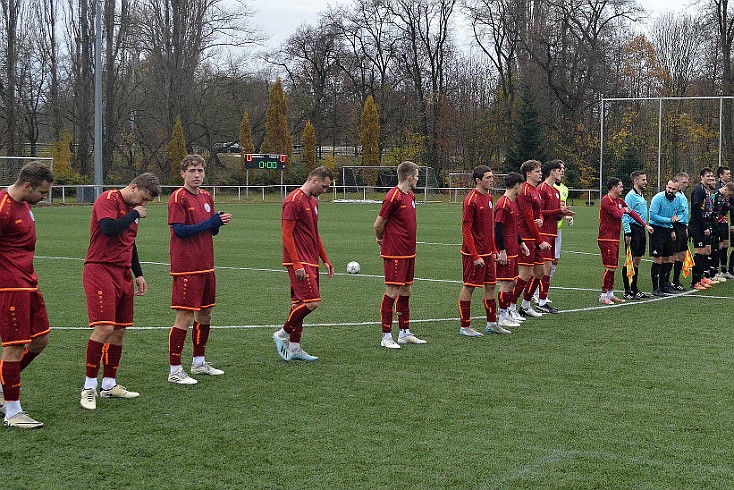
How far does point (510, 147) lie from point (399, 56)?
40.3 ft

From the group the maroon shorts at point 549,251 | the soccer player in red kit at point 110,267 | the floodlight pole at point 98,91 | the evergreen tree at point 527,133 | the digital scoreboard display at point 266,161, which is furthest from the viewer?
the evergreen tree at point 527,133

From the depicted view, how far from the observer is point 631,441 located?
622 cm

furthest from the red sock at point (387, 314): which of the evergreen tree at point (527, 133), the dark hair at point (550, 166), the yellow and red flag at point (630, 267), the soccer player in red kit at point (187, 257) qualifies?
the evergreen tree at point (527, 133)

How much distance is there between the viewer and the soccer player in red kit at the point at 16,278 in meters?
6.51

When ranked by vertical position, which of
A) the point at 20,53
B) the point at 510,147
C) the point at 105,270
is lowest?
the point at 105,270

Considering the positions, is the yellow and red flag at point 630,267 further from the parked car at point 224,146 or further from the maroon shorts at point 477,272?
the parked car at point 224,146

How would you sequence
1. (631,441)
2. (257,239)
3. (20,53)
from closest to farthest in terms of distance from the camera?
(631,441), (257,239), (20,53)

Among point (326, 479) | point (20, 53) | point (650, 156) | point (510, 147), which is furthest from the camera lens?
point (510, 147)

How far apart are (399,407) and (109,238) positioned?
2.79 meters

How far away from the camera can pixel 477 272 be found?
10414mm

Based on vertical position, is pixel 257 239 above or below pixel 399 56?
below

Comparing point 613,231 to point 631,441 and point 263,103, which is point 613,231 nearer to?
point 631,441

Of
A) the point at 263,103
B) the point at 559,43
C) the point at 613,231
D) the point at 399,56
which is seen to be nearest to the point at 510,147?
the point at 559,43

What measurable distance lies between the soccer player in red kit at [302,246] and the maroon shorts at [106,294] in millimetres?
1935
